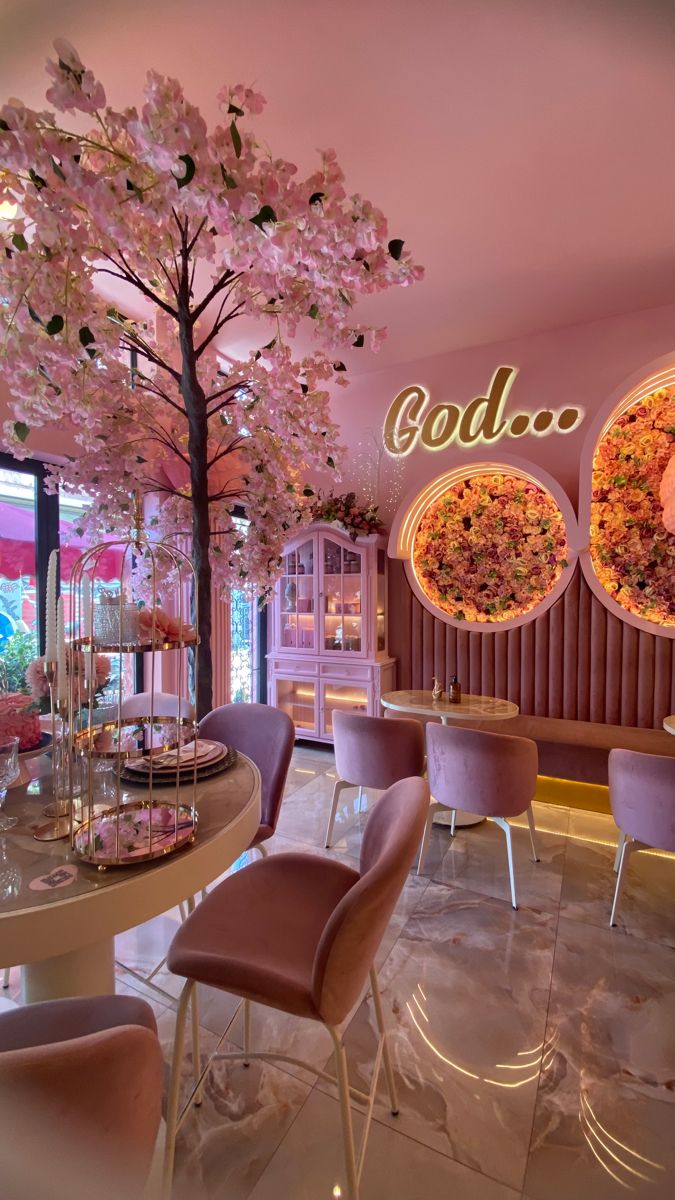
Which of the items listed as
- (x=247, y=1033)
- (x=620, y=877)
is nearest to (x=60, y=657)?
(x=247, y=1033)

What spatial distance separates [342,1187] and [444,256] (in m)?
3.80

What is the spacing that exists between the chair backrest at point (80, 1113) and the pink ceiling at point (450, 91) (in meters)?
2.65

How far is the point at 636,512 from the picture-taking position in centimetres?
362

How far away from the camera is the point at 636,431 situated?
364 centimetres

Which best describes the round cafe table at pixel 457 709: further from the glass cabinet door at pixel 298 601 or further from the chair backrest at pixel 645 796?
the glass cabinet door at pixel 298 601

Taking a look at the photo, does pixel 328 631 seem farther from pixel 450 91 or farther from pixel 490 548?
pixel 450 91

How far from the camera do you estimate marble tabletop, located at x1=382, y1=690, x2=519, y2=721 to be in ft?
9.79

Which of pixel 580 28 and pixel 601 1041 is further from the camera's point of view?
pixel 580 28

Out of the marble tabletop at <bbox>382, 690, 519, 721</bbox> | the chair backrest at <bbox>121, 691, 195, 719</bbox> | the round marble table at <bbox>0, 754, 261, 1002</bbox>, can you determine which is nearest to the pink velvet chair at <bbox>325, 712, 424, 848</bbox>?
the marble tabletop at <bbox>382, 690, 519, 721</bbox>

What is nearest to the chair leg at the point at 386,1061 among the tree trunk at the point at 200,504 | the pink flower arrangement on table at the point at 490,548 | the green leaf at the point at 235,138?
the tree trunk at the point at 200,504

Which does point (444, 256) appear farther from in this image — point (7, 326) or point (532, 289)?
point (7, 326)

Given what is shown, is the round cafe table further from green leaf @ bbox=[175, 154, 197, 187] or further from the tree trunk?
green leaf @ bbox=[175, 154, 197, 187]

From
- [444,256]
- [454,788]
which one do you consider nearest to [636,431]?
[444,256]

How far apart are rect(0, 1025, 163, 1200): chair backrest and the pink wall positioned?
3.93 metres
